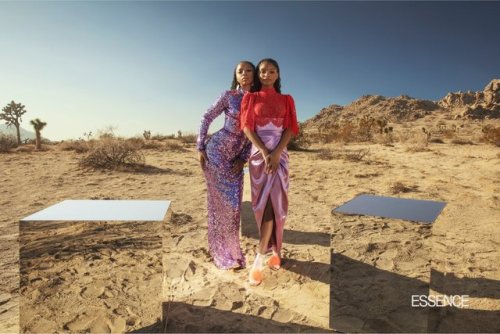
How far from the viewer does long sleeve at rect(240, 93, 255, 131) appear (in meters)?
3.10

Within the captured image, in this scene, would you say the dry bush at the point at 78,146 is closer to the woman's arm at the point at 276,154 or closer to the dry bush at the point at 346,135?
the dry bush at the point at 346,135

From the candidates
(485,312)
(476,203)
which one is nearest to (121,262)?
(485,312)

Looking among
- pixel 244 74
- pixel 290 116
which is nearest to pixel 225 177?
pixel 290 116

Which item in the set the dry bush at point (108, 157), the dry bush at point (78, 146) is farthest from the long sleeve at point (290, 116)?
the dry bush at point (78, 146)

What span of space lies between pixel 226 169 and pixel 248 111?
620mm

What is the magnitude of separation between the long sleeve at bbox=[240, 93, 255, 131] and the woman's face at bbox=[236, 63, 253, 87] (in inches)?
6.9

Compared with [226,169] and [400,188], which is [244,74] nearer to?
[226,169]

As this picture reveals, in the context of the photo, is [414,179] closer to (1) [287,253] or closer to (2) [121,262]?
(1) [287,253]

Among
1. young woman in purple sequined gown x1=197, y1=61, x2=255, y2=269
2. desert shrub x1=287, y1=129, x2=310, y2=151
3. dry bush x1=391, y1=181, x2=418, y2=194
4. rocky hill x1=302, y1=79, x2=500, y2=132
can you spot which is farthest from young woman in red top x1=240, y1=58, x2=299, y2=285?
rocky hill x1=302, y1=79, x2=500, y2=132

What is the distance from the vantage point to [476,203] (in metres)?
5.83

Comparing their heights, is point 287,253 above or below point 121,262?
below

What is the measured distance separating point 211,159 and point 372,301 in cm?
181

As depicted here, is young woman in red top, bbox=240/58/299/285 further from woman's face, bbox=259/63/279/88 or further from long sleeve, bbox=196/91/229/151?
long sleeve, bbox=196/91/229/151

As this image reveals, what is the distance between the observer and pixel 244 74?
3211 mm
